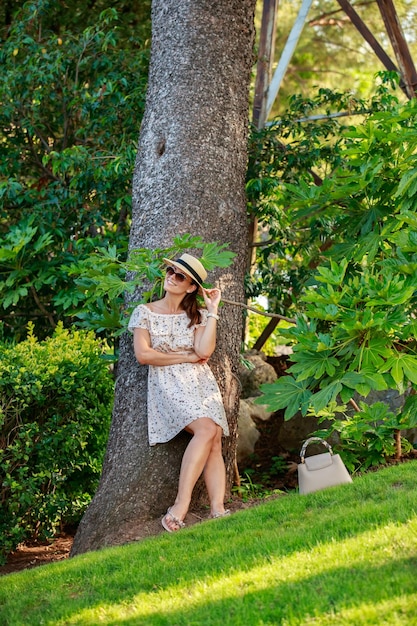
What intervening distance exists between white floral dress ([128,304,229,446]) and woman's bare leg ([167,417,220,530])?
0.08m

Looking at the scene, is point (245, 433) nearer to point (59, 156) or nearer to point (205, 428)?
point (205, 428)

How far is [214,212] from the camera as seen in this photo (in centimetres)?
593

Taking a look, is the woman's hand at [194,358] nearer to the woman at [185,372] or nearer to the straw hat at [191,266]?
the woman at [185,372]

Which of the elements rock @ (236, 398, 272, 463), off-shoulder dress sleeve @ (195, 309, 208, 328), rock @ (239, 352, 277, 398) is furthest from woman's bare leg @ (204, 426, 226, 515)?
rock @ (239, 352, 277, 398)

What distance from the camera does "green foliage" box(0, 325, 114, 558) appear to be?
563 cm

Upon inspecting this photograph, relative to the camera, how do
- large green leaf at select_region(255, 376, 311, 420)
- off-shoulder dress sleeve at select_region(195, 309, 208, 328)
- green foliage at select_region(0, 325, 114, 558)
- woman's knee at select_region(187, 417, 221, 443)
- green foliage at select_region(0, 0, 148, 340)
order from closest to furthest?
large green leaf at select_region(255, 376, 311, 420)
woman's knee at select_region(187, 417, 221, 443)
off-shoulder dress sleeve at select_region(195, 309, 208, 328)
green foliage at select_region(0, 325, 114, 558)
green foliage at select_region(0, 0, 148, 340)

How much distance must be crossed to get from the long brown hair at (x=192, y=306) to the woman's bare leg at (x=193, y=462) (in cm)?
63

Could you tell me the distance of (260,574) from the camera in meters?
3.63

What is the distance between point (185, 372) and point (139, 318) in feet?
1.39

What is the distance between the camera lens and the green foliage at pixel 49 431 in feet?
18.5

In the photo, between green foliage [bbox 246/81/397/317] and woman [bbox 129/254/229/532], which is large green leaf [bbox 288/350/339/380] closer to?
woman [bbox 129/254/229/532]

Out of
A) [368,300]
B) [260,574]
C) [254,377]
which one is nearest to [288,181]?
[254,377]

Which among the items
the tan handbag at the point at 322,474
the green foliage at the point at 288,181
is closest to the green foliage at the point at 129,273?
the tan handbag at the point at 322,474

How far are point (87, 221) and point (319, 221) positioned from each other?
2.09 metres
